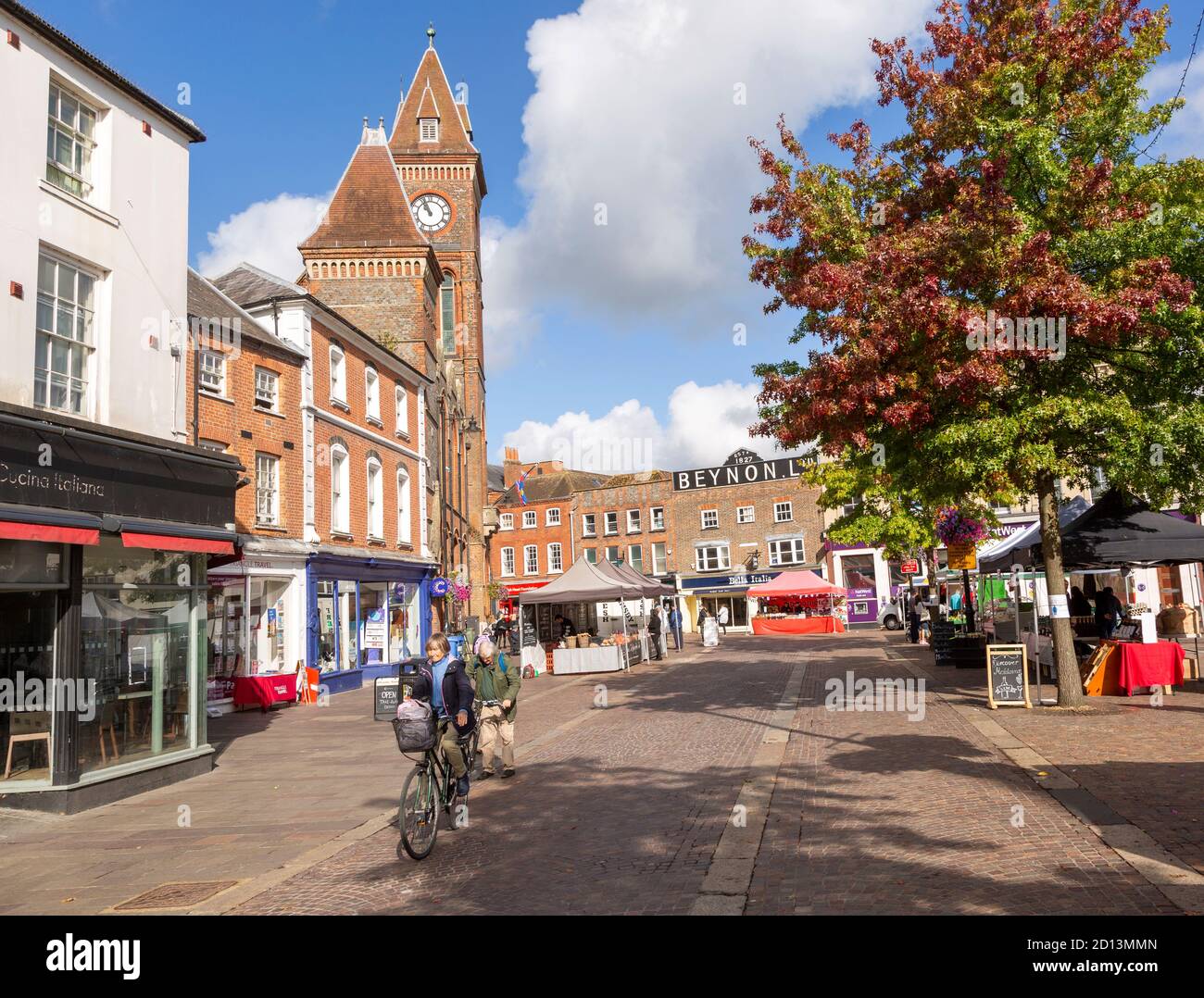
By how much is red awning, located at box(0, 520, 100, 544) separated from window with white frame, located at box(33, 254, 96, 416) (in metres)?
1.58

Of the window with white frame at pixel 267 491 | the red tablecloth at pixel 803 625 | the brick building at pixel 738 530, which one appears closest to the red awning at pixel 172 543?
the window with white frame at pixel 267 491

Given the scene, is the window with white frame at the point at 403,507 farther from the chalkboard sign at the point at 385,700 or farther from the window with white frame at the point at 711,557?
the window with white frame at the point at 711,557

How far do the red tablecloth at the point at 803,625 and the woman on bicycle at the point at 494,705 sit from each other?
33.5 meters

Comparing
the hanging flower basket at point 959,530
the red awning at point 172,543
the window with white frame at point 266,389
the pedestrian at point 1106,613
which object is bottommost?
the pedestrian at point 1106,613

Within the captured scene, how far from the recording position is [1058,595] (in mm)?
13273

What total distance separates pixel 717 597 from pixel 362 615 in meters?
32.8

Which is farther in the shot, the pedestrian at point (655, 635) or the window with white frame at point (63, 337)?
the pedestrian at point (655, 635)

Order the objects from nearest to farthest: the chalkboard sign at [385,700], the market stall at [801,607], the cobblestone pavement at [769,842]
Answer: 1. the cobblestone pavement at [769,842]
2. the chalkboard sign at [385,700]
3. the market stall at [801,607]

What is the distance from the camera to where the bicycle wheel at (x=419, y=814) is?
6.77 meters

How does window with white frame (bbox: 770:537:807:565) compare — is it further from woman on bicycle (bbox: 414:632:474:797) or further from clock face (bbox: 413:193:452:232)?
woman on bicycle (bbox: 414:632:474:797)

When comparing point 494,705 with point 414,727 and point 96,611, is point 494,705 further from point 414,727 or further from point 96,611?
point 96,611

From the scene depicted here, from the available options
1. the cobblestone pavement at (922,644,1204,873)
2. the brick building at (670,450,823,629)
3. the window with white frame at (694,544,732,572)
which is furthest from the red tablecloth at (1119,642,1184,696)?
the window with white frame at (694,544,732,572)

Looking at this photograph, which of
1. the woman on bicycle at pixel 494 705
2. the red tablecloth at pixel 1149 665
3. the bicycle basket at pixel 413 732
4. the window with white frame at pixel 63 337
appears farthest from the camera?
the red tablecloth at pixel 1149 665

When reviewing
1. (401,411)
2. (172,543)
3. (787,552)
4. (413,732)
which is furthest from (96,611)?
(787,552)
